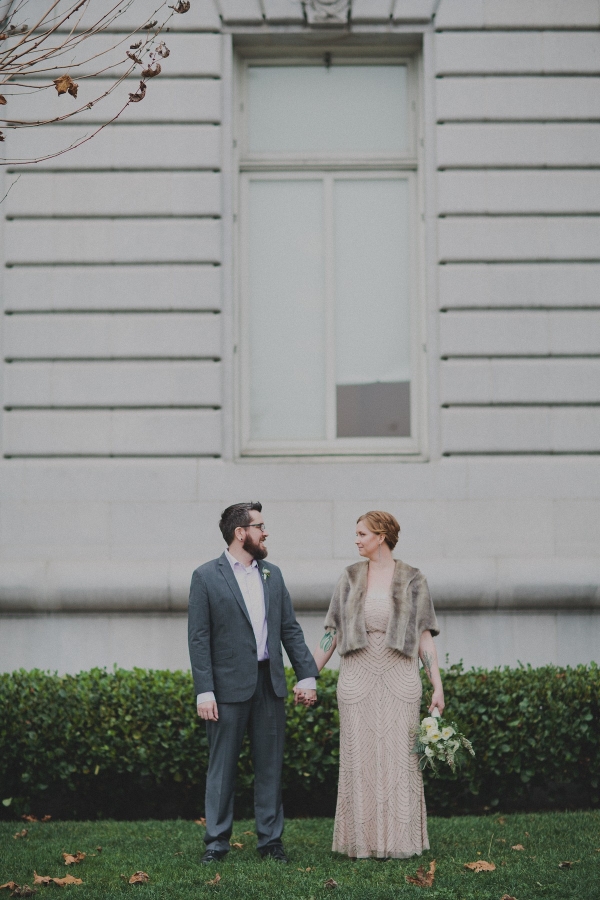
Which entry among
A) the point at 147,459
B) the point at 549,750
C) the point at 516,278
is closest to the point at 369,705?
the point at 549,750

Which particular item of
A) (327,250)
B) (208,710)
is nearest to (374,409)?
(327,250)

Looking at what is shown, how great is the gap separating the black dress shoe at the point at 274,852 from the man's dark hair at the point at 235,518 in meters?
1.93

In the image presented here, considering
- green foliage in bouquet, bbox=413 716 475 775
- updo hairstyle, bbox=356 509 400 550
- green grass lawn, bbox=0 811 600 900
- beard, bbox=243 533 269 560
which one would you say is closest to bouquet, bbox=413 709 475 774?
green foliage in bouquet, bbox=413 716 475 775

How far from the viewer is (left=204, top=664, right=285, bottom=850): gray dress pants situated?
6.45 m

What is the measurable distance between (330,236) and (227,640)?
522cm

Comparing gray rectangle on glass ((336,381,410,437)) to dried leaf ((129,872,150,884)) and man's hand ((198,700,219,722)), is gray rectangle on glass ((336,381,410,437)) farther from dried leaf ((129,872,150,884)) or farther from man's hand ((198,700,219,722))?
dried leaf ((129,872,150,884))

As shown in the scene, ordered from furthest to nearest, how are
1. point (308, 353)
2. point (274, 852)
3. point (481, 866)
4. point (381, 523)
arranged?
point (308, 353), point (381, 523), point (274, 852), point (481, 866)

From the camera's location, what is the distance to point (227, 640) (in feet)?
21.7

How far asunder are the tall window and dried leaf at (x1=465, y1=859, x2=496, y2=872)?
16.0 ft

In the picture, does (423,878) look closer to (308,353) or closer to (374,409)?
(374,409)

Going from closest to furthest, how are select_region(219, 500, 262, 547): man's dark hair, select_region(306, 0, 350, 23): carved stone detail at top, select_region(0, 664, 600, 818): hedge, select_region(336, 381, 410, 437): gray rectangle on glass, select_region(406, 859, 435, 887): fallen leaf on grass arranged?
select_region(406, 859, 435, 887): fallen leaf on grass → select_region(219, 500, 262, 547): man's dark hair → select_region(0, 664, 600, 818): hedge → select_region(306, 0, 350, 23): carved stone detail at top → select_region(336, 381, 410, 437): gray rectangle on glass

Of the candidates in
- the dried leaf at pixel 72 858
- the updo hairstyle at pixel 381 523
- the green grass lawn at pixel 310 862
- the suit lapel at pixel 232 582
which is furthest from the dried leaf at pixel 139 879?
the updo hairstyle at pixel 381 523

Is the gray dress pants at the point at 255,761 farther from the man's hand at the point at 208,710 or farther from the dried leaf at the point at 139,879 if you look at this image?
the dried leaf at the point at 139,879

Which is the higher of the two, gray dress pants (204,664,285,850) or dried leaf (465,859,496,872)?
gray dress pants (204,664,285,850)
